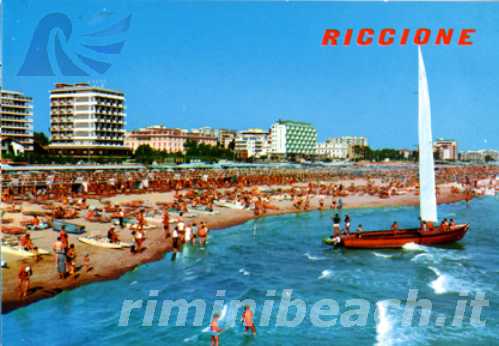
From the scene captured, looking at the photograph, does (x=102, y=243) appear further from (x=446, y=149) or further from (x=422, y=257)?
(x=446, y=149)

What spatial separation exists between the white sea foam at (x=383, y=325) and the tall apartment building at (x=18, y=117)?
→ 67.5 meters

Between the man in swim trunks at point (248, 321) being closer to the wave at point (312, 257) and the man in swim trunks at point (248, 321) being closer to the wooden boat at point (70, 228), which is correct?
the wave at point (312, 257)

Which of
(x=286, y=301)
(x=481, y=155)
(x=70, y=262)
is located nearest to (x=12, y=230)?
(x=70, y=262)

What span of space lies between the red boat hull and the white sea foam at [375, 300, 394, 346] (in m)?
8.26

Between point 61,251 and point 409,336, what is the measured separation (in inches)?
483

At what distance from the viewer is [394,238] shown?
25.6 metres

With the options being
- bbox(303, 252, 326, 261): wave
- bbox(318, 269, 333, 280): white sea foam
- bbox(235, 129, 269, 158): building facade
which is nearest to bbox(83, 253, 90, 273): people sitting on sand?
bbox(318, 269, 333, 280): white sea foam

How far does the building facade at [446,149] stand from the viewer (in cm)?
16232

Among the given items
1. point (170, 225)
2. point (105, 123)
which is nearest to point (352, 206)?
point (170, 225)

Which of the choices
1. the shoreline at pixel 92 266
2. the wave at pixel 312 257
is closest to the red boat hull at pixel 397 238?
the wave at pixel 312 257

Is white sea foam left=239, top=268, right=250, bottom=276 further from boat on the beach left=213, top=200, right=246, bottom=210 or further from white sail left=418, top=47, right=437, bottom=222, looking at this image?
boat on the beach left=213, top=200, right=246, bottom=210

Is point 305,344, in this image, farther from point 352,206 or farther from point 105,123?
point 105,123

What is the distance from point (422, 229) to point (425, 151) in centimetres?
453

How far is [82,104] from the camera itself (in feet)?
216
